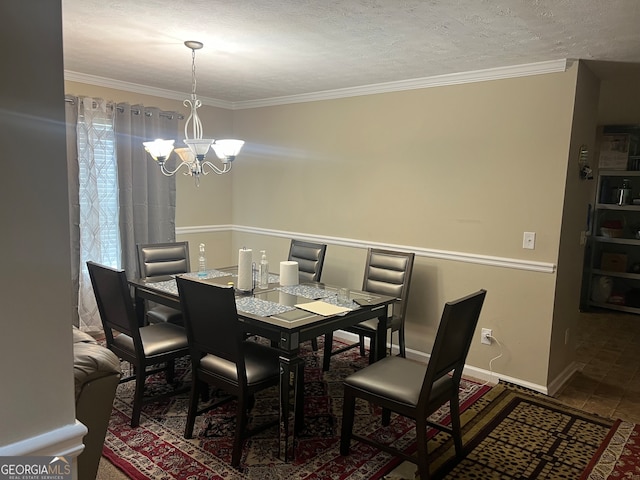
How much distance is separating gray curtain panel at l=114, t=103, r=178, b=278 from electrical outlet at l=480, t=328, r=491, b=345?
3.07 meters

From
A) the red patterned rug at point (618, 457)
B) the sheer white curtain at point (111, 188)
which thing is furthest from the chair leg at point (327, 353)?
the sheer white curtain at point (111, 188)

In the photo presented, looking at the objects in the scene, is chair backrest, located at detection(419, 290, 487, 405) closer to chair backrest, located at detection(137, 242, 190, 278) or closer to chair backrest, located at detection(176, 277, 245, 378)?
chair backrest, located at detection(176, 277, 245, 378)

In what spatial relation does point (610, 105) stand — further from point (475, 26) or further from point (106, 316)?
point (106, 316)

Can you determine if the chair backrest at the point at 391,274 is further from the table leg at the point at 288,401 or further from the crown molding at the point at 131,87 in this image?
the crown molding at the point at 131,87

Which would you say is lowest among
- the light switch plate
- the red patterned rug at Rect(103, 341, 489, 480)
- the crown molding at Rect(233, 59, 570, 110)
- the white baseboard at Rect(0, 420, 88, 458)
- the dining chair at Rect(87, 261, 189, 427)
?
the red patterned rug at Rect(103, 341, 489, 480)

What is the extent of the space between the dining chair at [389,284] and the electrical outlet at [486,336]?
0.61 metres

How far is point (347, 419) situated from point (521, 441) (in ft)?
3.54

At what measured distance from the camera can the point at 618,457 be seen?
8.18 feet

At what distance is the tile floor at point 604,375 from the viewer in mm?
2996

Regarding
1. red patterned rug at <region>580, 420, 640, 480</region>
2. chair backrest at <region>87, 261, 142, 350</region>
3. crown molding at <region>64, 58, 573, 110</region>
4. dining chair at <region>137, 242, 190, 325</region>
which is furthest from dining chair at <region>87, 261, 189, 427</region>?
red patterned rug at <region>580, 420, 640, 480</region>

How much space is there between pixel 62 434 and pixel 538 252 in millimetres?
3079

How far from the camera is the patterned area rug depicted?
2346 millimetres

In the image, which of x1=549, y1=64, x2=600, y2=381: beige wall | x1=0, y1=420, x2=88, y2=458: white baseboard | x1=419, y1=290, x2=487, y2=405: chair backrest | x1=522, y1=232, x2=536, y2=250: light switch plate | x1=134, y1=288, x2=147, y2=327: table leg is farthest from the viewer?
x1=134, y1=288, x2=147, y2=327: table leg

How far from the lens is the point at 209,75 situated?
379 cm
